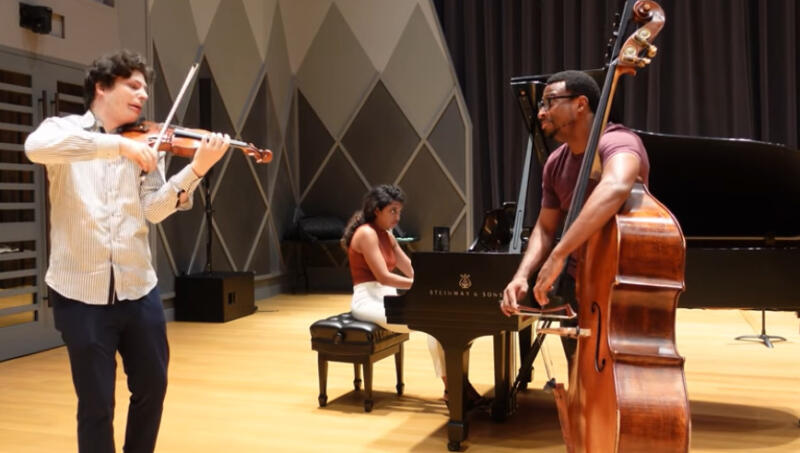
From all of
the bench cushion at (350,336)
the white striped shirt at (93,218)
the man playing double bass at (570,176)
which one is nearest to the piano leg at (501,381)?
the bench cushion at (350,336)

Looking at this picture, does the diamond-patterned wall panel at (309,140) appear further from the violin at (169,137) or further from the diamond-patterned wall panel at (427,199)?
the violin at (169,137)

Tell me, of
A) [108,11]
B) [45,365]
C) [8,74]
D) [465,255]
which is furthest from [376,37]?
[465,255]

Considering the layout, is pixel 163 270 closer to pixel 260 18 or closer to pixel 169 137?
pixel 260 18

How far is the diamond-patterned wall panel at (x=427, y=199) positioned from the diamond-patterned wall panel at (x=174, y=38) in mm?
2742

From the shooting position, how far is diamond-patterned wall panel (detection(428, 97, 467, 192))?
8594mm

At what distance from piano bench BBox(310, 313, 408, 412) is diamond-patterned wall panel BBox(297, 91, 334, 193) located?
16.8 ft

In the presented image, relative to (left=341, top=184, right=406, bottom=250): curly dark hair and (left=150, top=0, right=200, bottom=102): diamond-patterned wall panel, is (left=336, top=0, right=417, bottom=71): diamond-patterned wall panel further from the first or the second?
(left=341, top=184, right=406, bottom=250): curly dark hair

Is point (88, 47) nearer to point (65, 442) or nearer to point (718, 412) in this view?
point (65, 442)

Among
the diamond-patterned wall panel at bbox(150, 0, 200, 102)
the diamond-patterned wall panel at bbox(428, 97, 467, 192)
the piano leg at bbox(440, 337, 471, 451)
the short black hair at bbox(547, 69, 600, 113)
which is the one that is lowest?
the piano leg at bbox(440, 337, 471, 451)

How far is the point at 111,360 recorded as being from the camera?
2195mm

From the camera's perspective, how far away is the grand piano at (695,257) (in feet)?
10.9

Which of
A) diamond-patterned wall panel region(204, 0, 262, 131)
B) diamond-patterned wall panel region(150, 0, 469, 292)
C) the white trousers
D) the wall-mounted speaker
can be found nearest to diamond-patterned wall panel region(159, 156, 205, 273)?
diamond-patterned wall panel region(150, 0, 469, 292)

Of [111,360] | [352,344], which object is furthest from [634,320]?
[352,344]

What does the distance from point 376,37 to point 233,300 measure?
Answer: 11.6ft
